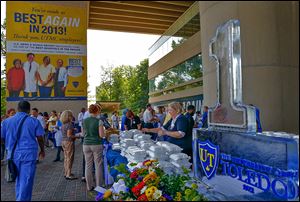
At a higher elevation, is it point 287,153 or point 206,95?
point 206,95

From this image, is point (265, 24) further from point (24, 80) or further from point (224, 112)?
point (24, 80)

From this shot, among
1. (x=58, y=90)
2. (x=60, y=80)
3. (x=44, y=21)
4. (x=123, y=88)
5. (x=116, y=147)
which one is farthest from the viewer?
(x=123, y=88)

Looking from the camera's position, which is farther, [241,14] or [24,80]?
[24,80]

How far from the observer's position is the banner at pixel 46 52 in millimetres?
1957

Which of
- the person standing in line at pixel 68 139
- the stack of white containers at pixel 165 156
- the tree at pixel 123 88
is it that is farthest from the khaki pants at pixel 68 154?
the tree at pixel 123 88

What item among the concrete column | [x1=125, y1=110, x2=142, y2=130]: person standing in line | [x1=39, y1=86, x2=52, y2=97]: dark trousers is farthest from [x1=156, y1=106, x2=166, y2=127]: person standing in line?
the concrete column

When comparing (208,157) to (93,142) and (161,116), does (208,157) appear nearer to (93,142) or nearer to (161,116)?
(93,142)

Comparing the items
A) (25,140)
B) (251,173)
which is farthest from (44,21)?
(251,173)

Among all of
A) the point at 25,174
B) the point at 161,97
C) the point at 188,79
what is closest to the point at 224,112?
the point at 25,174

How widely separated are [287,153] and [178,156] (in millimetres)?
1268

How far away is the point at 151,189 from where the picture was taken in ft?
4.38

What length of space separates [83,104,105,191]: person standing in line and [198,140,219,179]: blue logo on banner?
2062 millimetres

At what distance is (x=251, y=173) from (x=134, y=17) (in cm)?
1830

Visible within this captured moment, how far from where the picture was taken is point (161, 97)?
1988cm
